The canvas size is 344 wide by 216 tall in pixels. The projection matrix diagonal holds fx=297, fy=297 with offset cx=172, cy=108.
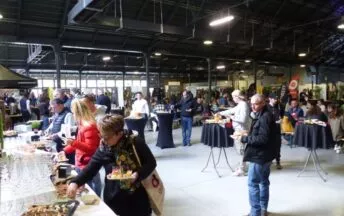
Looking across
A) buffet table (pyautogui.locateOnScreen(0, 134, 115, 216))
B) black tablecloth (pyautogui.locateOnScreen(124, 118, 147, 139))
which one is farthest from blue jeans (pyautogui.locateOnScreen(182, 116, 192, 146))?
buffet table (pyautogui.locateOnScreen(0, 134, 115, 216))

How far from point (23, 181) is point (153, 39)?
1075cm

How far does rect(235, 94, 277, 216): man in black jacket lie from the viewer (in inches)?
122

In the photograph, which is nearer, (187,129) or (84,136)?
(84,136)

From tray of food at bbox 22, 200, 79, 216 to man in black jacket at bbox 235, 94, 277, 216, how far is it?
2007 mm

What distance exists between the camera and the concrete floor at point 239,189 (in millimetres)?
3641

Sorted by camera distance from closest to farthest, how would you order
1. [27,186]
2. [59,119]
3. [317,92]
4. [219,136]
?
[27,186] < [59,119] < [219,136] < [317,92]

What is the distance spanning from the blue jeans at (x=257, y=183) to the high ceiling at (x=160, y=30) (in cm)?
436

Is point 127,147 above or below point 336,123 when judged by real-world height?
above

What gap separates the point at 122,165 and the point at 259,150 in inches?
69.2

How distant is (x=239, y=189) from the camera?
440cm

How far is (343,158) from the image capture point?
6.29m

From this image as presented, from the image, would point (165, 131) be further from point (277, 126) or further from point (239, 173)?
point (277, 126)

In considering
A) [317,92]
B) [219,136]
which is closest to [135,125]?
[219,136]

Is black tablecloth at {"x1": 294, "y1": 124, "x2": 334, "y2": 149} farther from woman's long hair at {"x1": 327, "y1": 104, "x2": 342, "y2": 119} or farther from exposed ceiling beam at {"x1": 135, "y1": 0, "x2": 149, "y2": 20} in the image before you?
exposed ceiling beam at {"x1": 135, "y1": 0, "x2": 149, "y2": 20}
